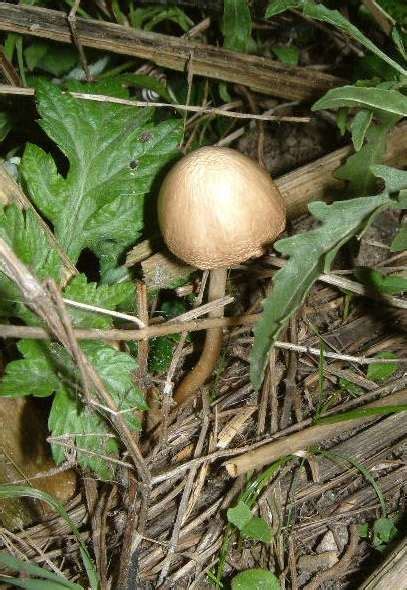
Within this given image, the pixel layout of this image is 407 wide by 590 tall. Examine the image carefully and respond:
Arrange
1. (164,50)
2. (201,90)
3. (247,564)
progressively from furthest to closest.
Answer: (201,90), (164,50), (247,564)

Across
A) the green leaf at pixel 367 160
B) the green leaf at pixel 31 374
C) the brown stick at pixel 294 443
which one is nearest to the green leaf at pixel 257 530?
the brown stick at pixel 294 443

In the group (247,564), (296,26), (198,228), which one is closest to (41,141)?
(198,228)

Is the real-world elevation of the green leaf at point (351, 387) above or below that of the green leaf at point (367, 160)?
below

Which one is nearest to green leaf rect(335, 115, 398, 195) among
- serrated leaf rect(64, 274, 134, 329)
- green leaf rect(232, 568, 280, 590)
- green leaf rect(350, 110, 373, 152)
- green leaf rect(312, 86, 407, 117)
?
green leaf rect(350, 110, 373, 152)

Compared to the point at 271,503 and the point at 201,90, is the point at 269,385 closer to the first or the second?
the point at 271,503

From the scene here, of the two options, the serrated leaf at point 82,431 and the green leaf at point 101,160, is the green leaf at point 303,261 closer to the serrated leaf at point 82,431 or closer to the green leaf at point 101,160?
the serrated leaf at point 82,431

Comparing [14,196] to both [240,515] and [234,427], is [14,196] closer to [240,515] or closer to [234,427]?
[234,427]

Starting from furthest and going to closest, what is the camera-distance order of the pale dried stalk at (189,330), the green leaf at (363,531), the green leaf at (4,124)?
the green leaf at (4,124), the green leaf at (363,531), the pale dried stalk at (189,330)
